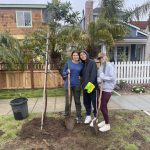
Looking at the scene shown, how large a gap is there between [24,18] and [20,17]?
379 mm

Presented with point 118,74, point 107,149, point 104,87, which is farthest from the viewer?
point 118,74

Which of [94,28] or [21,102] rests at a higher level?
[94,28]

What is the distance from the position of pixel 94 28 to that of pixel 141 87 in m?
3.23

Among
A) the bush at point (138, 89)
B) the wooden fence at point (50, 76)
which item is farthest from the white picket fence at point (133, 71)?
the bush at point (138, 89)

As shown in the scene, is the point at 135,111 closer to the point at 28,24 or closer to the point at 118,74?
the point at 118,74

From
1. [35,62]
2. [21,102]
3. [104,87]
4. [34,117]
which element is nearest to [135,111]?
[104,87]

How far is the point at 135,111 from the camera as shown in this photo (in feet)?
18.8

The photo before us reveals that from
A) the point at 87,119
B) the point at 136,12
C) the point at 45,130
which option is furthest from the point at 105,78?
the point at 136,12

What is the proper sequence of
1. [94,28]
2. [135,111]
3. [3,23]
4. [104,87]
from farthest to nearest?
1. [3,23]
2. [94,28]
3. [135,111]
4. [104,87]

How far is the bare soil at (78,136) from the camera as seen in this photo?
3.79 metres

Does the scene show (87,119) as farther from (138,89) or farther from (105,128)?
(138,89)

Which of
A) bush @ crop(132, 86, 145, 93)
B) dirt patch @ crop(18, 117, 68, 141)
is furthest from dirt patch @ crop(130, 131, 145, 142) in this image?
bush @ crop(132, 86, 145, 93)

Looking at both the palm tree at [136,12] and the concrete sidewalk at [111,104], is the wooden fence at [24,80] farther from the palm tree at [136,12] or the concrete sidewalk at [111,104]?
the palm tree at [136,12]

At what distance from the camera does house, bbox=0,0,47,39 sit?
1802 centimetres
